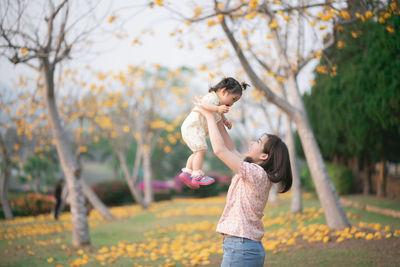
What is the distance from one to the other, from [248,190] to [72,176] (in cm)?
558

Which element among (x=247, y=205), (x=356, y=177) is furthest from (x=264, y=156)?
(x=356, y=177)

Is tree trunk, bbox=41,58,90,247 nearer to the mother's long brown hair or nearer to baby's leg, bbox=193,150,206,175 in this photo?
baby's leg, bbox=193,150,206,175

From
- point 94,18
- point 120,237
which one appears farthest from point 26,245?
point 94,18

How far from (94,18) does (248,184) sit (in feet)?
16.9

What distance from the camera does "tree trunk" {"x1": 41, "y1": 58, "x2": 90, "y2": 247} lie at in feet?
22.8

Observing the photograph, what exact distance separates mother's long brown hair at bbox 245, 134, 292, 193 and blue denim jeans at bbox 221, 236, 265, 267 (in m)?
0.49

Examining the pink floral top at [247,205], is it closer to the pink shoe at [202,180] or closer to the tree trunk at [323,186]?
the pink shoe at [202,180]

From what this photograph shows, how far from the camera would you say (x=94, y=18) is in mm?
6234

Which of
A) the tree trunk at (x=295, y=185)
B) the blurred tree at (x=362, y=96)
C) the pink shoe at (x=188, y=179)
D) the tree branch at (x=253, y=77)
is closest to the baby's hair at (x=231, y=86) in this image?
the pink shoe at (x=188, y=179)

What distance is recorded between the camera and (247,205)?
2457 millimetres

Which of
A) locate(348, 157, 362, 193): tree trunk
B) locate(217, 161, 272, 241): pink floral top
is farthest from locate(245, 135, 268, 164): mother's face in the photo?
locate(348, 157, 362, 193): tree trunk

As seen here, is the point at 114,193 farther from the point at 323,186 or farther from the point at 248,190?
the point at 248,190

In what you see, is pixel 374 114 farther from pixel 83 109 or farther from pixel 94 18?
pixel 83 109

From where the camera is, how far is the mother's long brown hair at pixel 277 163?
2.44 metres
